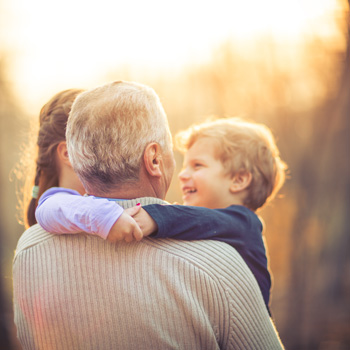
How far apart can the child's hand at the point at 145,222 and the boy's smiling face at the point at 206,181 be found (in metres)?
1.17

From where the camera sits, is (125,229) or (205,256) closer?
(125,229)

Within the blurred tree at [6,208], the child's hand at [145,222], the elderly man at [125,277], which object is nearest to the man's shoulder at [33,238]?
the elderly man at [125,277]

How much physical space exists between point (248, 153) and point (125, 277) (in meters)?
1.49

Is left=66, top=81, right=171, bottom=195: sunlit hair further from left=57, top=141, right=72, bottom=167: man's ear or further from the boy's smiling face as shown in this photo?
the boy's smiling face

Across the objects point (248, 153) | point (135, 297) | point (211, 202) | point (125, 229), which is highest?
point (125, 229)

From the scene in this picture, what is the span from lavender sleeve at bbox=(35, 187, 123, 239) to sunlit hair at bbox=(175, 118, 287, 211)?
4.33 feet

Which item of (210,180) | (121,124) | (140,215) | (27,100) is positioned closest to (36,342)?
(140,215)

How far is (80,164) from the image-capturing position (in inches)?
61.7

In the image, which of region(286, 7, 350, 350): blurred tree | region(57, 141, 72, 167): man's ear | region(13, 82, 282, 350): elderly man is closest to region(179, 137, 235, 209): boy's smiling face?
region(57, 141, 72, 167): man's ear

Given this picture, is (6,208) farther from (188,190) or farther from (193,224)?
(193,224)

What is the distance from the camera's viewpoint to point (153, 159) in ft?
5.24

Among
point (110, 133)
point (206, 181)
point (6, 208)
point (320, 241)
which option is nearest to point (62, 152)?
point (110, 133)

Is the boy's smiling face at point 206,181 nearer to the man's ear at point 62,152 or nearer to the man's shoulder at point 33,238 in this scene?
the man's ear at point 62,152

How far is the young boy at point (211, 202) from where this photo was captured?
4.81ft
